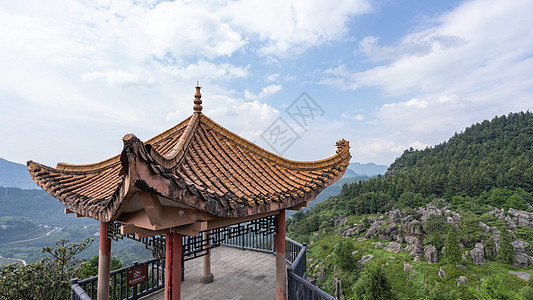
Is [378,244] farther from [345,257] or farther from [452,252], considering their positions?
[452,252]

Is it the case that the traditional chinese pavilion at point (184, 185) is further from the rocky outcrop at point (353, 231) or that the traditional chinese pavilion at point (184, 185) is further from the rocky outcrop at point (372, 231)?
the rocky outcrop at point (353, 231)

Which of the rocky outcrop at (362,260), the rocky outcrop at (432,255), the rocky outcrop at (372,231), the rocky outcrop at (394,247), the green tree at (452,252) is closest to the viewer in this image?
the green tree at (452,252)

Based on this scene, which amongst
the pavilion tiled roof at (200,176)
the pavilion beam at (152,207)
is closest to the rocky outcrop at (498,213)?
the pavilion tiled roof at (200,176)

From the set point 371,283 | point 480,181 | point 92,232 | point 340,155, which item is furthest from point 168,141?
point 92,232

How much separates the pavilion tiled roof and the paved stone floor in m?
3.36

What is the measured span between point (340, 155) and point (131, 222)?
3.52 metres

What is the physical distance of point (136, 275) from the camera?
6.11m

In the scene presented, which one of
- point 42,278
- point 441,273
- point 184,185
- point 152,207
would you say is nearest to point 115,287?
point 152,207

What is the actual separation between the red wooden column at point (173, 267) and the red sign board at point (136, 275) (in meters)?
2.75

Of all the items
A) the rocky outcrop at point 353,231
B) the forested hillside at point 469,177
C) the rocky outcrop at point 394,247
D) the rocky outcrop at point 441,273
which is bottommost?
the rocky outcrop at point 441,273

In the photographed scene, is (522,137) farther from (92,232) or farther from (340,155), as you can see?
(92,232)

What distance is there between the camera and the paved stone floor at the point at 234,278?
22.0 feet

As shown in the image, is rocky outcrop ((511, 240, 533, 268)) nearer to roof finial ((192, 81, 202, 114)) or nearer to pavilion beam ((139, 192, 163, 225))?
roof finial ((192, 81, 202, 114))

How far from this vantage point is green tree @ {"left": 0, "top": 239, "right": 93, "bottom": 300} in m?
8.80
